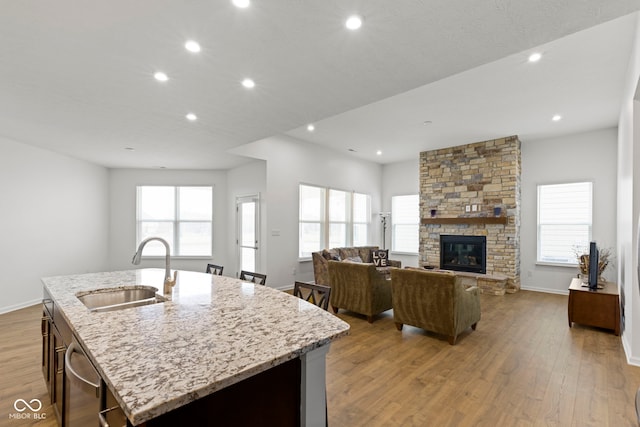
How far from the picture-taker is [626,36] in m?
2.96

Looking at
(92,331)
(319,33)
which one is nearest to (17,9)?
(319,33)

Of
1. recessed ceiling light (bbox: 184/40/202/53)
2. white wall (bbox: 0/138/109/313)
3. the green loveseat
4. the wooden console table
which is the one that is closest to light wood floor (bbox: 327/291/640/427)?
the wooden console table

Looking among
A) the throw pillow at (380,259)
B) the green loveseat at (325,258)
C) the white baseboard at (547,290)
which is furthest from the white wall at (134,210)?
the white baseboard at (547,290)

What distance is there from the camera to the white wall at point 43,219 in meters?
4.89

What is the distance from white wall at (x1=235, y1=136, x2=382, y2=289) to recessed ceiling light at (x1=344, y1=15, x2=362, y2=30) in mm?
3912

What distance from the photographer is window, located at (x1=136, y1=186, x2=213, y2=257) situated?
739 cm

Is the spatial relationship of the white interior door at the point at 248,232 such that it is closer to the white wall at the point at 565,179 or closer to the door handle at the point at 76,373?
the door handle at the point at 76,373

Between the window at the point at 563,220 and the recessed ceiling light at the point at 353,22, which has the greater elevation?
the recessed ceiling light at the point at 353,22

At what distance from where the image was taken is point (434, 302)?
362cm

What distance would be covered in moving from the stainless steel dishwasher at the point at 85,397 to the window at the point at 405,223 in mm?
7837

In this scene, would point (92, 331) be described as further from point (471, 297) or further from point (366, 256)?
point (366, 256)

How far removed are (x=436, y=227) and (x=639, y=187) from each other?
4383 millimetres

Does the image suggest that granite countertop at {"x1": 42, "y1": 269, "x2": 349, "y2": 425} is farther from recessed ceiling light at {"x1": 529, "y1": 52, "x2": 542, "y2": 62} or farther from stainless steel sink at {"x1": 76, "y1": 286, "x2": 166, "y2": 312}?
recessed ceiling light at {"x1": 529, "y1": 52, "x2": 542, "y2": 62}

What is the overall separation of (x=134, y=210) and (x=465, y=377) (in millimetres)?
7356
